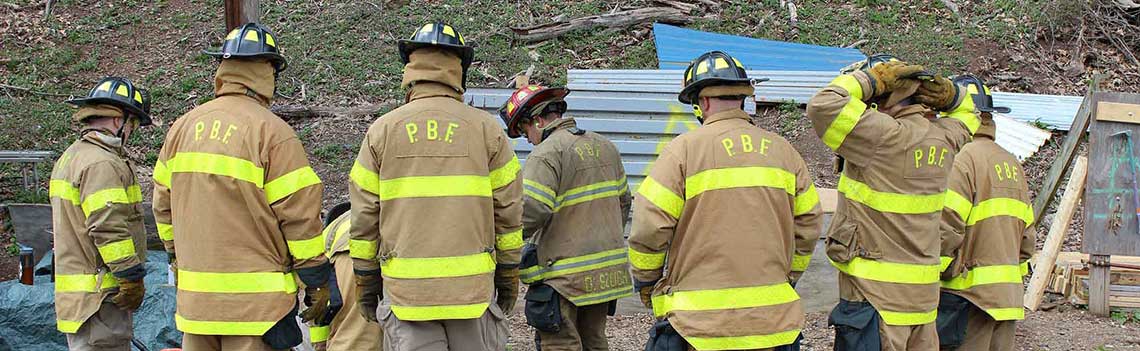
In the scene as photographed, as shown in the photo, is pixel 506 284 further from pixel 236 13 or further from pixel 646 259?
pixel 236 13

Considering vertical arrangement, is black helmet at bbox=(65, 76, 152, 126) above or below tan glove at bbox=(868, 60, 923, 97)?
below

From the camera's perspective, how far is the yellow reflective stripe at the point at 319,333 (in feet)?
14.8

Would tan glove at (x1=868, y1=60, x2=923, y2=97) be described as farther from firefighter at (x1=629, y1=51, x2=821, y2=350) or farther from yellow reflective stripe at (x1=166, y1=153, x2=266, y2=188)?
yellow reflective stripe at (x1=166, y1=153, x2=266, y2=188)

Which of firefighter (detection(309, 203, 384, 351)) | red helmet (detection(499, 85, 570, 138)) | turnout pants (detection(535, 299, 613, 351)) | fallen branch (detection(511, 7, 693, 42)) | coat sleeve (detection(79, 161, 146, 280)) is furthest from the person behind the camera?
fallen branch (detection(511, 7, 693, 42))

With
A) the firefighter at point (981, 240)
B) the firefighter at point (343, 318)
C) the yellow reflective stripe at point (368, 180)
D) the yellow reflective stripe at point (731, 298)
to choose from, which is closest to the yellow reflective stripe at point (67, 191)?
the firefighter at point (343, 318)

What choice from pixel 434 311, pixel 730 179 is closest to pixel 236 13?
pixel 434 311

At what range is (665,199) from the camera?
3980mm

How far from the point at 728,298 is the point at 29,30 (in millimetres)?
13423

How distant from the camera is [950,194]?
5.05 m

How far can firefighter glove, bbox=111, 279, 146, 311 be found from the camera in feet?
16.6

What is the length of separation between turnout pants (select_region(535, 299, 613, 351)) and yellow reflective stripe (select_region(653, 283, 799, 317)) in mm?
1416

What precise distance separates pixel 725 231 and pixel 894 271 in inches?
38.4

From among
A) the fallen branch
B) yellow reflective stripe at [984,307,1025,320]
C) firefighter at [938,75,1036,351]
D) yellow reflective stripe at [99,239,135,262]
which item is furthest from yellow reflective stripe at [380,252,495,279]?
the fallen branch

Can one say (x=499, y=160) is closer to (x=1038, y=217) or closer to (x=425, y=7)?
(x=1038, y=217)
